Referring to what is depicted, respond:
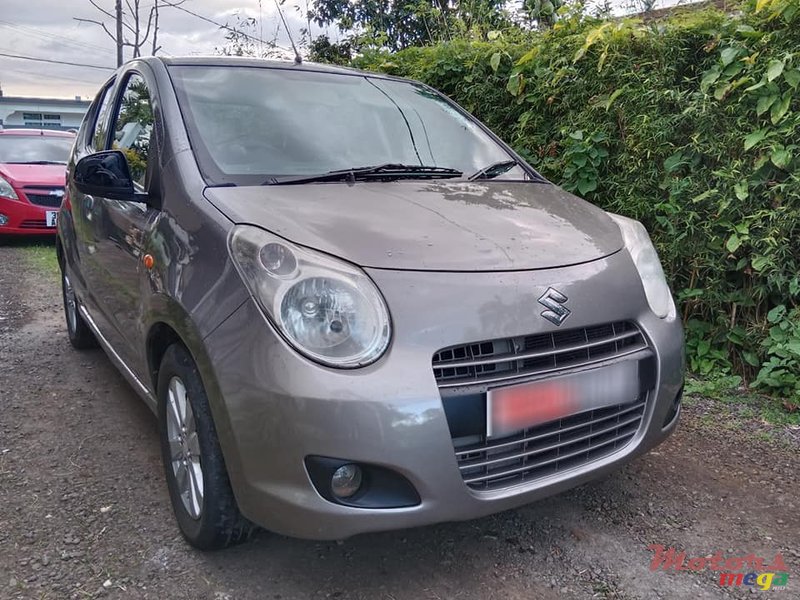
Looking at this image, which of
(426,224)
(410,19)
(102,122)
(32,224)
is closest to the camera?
(426,224)

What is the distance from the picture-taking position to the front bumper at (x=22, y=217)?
316 inches

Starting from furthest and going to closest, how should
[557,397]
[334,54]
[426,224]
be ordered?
[334,54], [426,224], [557,397]

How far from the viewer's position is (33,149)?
9.28m

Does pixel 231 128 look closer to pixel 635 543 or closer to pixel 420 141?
pixel 420 141

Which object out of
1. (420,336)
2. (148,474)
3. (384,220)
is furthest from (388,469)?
(148,474)

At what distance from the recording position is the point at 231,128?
249cm

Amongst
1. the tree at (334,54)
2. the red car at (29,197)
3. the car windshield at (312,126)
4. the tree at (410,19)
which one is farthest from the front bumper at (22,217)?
the car windshield at (312,126)

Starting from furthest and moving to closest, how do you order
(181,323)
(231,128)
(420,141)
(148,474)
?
(420,141), (148,474), (231,128), (181,323)

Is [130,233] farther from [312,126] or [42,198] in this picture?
[42,198]

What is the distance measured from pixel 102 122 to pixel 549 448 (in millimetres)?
2967

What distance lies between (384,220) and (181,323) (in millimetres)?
704

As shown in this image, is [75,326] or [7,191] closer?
[75,326]

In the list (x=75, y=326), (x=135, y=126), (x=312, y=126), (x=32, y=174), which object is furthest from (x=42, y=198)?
(x=312, y=126)

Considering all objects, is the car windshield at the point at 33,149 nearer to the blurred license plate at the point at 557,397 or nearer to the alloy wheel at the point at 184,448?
the alloy wheel at the point at 184,448
